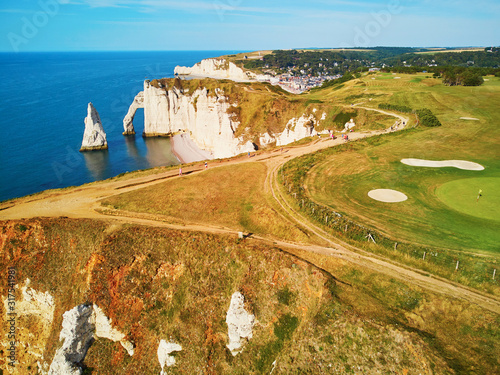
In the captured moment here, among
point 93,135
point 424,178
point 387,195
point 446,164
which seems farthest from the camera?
point 93,135

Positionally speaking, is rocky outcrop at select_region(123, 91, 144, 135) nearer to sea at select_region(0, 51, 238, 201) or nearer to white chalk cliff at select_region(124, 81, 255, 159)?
white chalk cliff at select_region(124, 81, 255, 159)

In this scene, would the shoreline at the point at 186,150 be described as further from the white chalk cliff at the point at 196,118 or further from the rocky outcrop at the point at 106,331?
the rocky outcrop at the point at 106,331

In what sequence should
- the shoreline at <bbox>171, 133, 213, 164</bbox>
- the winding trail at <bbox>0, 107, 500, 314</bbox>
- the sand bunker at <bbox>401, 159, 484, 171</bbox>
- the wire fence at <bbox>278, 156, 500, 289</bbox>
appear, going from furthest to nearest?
the shoreline at <bbox>171, 133, 213, 164</bbox> < the sand bunker at <bbox>401, 159, 484, 171</bbox> < the winding trail at <bbox>0, 107, 500, 314</bbox> < the wire fence at <bbox>278, 156, 500, 289</bbox>

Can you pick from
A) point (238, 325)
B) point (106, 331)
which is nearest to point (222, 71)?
point (106, 331)

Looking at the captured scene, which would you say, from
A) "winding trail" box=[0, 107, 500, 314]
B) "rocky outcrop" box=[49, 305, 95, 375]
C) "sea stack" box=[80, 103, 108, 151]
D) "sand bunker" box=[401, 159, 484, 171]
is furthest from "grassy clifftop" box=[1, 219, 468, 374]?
"sea stack" box=[80, 103, 108, 151]

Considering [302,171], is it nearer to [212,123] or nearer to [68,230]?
[68,230]

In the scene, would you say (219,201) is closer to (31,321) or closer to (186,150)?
(31,321)
